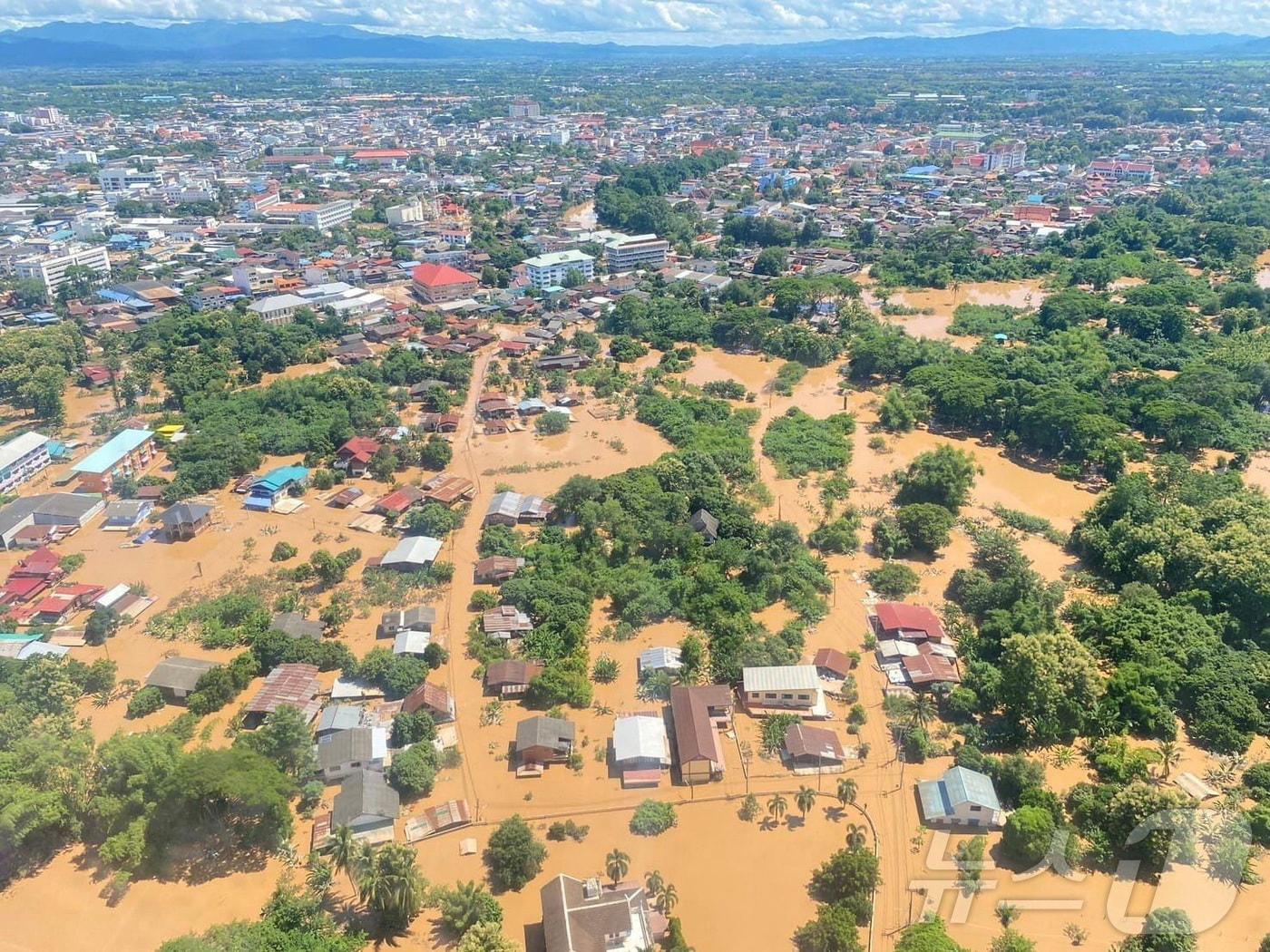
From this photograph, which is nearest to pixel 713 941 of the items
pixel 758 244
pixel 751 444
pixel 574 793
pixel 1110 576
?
pixel 574 793

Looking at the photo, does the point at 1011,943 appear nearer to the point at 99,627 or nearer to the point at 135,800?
the point at 135,800

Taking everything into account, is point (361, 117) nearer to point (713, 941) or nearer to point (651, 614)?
point (651, 614)

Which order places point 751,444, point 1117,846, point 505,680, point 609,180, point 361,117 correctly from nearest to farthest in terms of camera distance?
point 1117,846, point 505,680, point 751,444, point 609,180, point 361,117

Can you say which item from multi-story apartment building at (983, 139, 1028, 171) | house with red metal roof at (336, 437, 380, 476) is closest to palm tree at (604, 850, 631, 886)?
house with red metal roof at (336, 437, 380, 476)

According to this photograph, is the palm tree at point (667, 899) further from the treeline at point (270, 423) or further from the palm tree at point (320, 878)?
the treeline at point (270, 423)

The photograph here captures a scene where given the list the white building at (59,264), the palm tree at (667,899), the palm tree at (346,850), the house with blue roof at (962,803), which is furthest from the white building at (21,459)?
the house with blue roof at (962,803)

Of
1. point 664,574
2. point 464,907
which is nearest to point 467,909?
point 464,907
